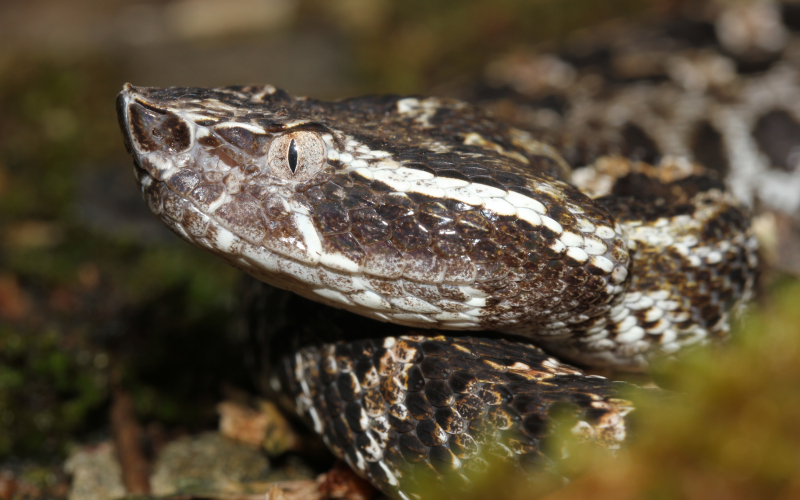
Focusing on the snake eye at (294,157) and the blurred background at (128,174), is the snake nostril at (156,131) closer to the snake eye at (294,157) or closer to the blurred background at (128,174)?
the snake eye at (294,157)

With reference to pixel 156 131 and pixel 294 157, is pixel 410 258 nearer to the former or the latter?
pixel 294 157

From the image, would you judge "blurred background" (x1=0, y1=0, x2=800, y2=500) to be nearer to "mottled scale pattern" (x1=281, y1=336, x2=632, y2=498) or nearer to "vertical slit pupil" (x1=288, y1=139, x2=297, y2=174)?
"mottled scale pattern" (x1=281, y1=336, x2=632, y2=498)

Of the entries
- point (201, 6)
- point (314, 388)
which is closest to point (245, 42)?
point (201, 6)

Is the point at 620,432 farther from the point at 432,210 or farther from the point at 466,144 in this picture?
the point at 466,144

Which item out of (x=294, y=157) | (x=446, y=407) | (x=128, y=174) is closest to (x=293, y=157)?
(x=294, y=157)

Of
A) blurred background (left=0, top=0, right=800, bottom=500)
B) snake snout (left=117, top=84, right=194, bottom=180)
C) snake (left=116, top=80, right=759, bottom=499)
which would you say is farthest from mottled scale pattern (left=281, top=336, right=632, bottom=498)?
snake snout (left=117, top=84, right=194, bottom=180)
